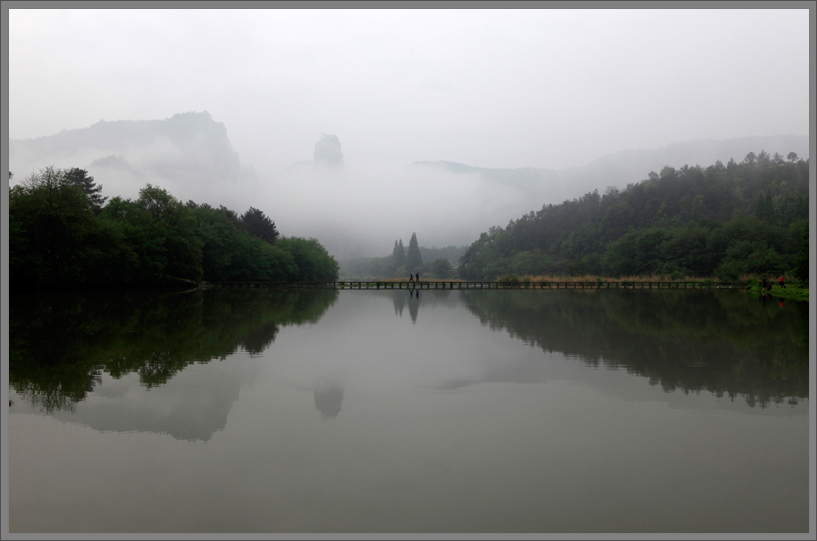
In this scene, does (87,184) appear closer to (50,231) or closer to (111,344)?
(50,231)

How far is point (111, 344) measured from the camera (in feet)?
43.3

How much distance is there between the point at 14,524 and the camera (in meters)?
4.22

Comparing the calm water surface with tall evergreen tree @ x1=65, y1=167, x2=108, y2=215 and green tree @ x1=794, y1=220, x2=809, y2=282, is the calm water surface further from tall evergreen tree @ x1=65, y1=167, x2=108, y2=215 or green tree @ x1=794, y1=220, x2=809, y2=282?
tall evergreen tree @ x1=65, y1=167, x2=108, y2=215

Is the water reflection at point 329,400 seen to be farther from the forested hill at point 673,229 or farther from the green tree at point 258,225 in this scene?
the green tree at point 258,225

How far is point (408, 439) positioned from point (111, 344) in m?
10.3

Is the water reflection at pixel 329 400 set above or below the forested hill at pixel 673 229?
below

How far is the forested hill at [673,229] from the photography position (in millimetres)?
73938

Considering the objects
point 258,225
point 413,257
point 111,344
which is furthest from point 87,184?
point 413,257

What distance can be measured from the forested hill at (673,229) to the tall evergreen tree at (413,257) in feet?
95.9

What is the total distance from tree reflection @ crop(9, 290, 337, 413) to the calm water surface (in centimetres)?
11

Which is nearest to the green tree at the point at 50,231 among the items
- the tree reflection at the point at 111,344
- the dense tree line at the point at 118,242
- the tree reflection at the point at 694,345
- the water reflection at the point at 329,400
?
the dense tree line at the point at 118,242

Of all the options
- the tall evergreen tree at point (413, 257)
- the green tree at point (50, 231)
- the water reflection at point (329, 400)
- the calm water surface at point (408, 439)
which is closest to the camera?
the calm water surface at point (408, 439)

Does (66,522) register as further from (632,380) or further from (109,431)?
(632,380)

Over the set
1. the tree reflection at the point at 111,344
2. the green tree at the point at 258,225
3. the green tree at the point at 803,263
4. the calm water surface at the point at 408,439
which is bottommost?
the calm water surface at the point at 408,439
